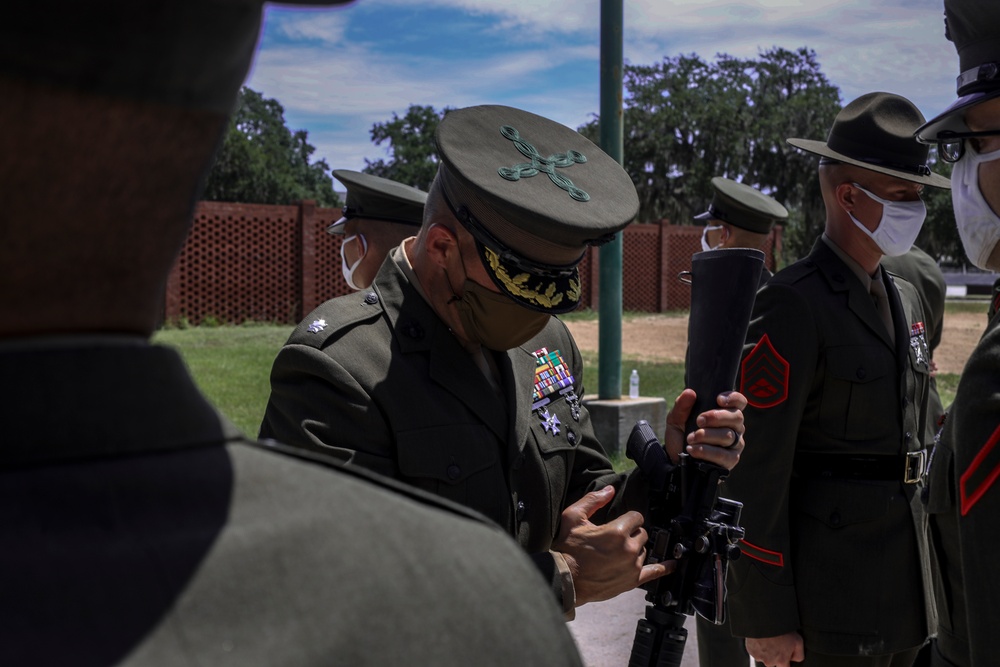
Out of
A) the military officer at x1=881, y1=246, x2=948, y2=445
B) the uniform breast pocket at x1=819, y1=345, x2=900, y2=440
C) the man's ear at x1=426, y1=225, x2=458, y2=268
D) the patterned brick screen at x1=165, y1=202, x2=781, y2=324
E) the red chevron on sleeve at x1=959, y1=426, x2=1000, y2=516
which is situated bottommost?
the patterned brick screen at x1=165, y1=202, x2=781, y2=324

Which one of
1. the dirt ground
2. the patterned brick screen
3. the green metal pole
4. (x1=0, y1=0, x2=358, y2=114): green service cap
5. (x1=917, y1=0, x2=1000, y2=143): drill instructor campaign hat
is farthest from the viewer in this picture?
the patterned brick screen

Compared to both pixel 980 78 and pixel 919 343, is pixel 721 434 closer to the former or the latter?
pixel 980 78

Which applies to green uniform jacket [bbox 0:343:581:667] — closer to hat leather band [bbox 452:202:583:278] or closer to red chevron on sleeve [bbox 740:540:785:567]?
hat leather band [bbox 452:202:583:278]

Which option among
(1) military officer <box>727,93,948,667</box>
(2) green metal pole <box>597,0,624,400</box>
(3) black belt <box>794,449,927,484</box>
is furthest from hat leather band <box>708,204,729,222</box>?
(3) black belt <box>794,449,927,484</box>

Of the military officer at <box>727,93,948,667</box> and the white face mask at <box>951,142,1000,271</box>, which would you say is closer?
the white face mask at <box>951,142,1000,271</box>

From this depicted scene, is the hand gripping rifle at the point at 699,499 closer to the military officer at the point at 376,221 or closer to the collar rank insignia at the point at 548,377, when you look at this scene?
the collar rank insignia at the point at 548,377

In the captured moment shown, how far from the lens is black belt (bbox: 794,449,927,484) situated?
3.12m

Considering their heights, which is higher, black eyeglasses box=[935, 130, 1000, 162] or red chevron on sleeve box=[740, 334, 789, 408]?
black eyeglasses box=[935, 130, 1000, 162]

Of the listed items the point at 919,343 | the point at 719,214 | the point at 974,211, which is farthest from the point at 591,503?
the point at 719,214

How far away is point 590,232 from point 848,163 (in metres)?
1.63

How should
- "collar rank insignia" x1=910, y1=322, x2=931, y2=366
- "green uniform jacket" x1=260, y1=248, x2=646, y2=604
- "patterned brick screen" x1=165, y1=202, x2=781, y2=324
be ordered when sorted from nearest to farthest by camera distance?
"green uniform jacket" x1=260, y1=248, x2=646, y2=604, "collar rank insignia" x1=910, y1=322, x2=931, y2=366, "patterned brick screen" x1=165, y1=202, x2=781, y2=324

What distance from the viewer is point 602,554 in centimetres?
224

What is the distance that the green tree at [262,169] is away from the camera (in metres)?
39.0

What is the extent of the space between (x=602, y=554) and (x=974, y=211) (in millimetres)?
1226
